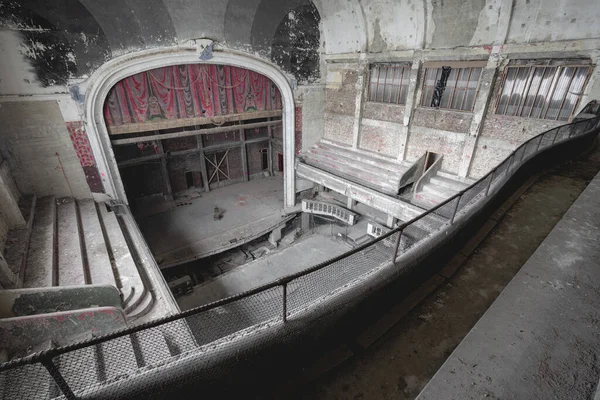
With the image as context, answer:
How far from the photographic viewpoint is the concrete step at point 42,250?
5.07 meters

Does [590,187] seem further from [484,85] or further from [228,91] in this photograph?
[228,91]

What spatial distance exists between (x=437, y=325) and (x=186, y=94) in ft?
32.9

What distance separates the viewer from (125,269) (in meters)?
6.08

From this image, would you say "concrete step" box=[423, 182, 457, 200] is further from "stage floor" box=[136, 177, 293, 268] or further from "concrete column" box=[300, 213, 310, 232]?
"stage floor" box=[136, 177, 293, 268]

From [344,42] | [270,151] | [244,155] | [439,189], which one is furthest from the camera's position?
[270,151]

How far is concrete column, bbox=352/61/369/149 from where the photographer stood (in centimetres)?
1088

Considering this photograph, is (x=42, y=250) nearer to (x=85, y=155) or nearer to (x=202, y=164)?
(x=85, y=155)

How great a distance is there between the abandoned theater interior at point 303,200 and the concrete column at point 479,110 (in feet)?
0.21

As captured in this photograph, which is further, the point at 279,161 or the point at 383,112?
the point at 279,161

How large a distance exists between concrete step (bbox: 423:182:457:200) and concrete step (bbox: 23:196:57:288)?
33.8ft

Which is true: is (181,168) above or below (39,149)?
below

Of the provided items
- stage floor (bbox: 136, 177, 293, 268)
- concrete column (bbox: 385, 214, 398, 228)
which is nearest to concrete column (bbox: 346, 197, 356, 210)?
concrete column (bbox: 385, 214, 398, 228)

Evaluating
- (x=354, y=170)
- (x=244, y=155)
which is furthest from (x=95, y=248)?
(x=244, y=155)

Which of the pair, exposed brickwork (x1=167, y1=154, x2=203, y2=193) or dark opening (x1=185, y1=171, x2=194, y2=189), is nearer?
exposed brickwork (x1=167, y1=154, x2=203, y2=193)
